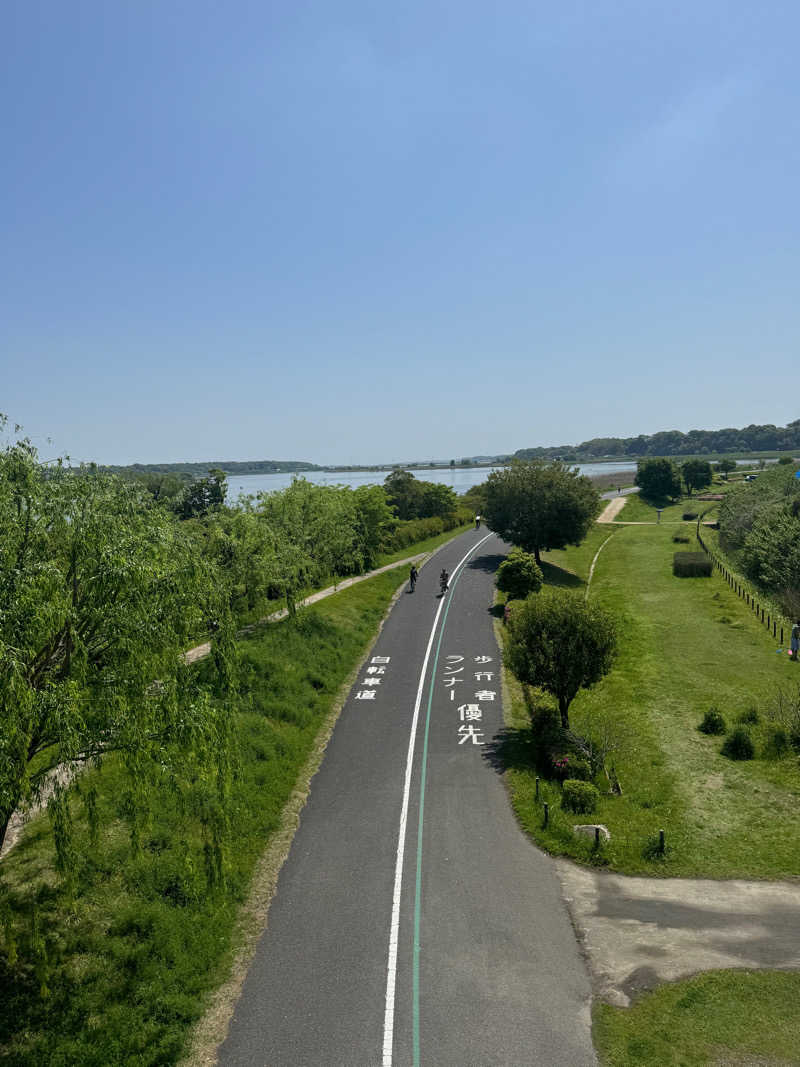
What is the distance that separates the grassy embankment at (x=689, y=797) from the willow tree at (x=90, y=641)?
421 inches

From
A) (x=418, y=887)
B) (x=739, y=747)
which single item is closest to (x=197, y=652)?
(x=418, y=887)

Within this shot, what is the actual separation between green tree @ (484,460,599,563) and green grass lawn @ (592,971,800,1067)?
160ft

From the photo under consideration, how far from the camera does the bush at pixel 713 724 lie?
27.2 m

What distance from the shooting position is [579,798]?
69.4ft

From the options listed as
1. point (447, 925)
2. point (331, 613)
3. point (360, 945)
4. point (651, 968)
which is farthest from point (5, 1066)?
point (331, 613)

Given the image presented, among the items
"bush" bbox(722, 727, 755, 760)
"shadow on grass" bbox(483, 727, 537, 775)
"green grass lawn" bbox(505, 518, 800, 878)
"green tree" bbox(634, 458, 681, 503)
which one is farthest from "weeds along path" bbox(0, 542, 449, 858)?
"green tree" bbox(634, 458, 681, 503)

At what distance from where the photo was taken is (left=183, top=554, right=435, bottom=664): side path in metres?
33.1

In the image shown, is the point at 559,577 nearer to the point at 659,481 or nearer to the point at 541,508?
the point at 541,508

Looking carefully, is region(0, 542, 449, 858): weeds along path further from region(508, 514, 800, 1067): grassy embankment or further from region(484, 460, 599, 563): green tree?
region(508, 514, 800, 1067): grassy embankment

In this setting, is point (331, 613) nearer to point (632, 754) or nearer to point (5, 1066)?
point (632, 754)

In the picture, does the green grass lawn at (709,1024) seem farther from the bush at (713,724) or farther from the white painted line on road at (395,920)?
the bush at (713,724)

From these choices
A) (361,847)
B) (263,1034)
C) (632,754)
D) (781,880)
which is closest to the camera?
(263,1034)

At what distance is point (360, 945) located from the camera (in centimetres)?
1529

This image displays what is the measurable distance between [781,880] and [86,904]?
18072 millimetres
